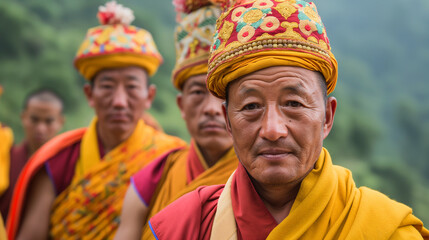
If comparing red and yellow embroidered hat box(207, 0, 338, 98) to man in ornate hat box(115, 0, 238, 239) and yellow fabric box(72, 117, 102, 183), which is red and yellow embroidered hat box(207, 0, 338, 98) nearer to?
man in ornate hat box(115, 0, 238, 239)

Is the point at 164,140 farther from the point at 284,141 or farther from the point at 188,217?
the point at 284,141

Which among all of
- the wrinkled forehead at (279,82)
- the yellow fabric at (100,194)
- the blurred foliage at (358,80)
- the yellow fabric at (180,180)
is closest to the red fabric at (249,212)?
the wrinkled forehead at (279,82)

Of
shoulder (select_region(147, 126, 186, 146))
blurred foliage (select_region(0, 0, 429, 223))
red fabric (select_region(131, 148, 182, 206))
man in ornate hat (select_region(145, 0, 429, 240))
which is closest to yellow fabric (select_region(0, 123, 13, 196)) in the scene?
shoulder (select_region(147, 126, 186, 146))

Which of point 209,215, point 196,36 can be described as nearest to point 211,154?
point 196,36

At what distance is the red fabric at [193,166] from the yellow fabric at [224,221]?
902 millimetres

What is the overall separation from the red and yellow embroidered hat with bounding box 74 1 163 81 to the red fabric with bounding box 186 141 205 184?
1.28 m

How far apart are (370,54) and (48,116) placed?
6916mm

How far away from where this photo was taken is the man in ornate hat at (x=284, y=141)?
166 cm

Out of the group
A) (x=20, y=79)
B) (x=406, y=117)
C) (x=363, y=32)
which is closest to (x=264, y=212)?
(x=406, y=117)

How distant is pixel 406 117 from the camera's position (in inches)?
370

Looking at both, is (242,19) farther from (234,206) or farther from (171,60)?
(171,60)

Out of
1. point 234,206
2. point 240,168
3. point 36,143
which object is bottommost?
point 234,206

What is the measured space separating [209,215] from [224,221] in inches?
4.0

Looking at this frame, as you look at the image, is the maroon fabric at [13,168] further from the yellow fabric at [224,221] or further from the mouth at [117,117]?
the yellow fabric at [224,221]
